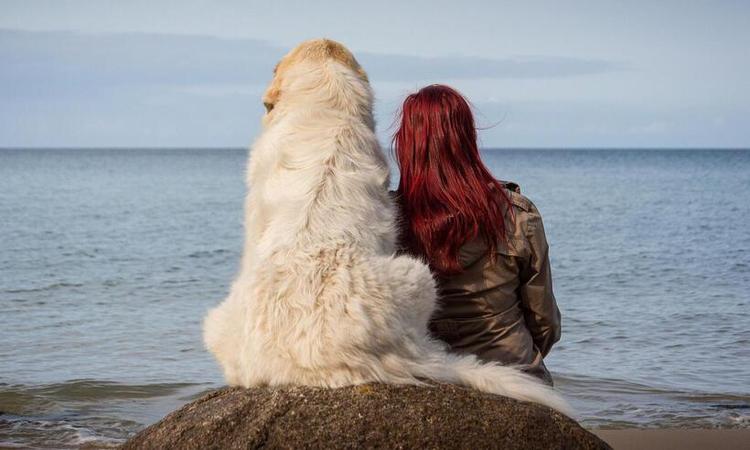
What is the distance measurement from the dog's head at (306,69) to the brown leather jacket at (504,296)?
0.91 m

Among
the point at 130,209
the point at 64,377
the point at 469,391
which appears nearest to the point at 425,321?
the point at 469,391

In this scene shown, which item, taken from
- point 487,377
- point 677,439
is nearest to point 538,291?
point 487,377

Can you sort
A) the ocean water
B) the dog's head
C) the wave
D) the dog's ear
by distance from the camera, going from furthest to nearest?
the wave → the ocean water → the dog's ear → the dog's head

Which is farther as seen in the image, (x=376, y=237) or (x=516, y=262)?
(x=516, y=262)

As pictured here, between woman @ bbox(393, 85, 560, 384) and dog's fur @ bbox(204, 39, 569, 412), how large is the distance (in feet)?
1.10

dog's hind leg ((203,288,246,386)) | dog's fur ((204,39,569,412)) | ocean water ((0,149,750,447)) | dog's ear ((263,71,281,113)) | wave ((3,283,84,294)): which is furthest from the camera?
wave ((3,283,84,294))

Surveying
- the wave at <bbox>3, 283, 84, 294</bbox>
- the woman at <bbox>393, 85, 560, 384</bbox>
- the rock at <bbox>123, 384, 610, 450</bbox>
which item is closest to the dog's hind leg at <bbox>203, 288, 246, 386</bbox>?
the rock at <bbox>123, 384, 610, 450</bbox>

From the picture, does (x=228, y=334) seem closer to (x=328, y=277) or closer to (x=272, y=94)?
(x=328, y=277)

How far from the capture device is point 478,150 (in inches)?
159

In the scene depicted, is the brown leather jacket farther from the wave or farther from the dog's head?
the wave

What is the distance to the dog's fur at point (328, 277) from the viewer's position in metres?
3.32

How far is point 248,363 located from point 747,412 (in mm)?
5802

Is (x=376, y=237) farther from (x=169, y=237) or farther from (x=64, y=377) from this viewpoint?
(x=169, y=237)

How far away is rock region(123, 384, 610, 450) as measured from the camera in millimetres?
3322
